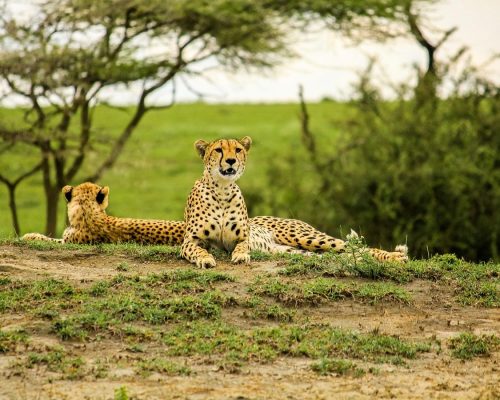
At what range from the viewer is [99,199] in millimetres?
9078

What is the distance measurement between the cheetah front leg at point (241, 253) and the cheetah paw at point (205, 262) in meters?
0.22

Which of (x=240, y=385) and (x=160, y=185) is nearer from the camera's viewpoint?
(x=240, y=385)

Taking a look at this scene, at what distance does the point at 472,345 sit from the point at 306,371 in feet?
3.67

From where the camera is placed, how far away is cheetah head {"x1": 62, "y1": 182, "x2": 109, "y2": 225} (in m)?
8.92

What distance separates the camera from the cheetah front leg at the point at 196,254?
304 inches

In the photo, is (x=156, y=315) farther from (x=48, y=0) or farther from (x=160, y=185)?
(x=160, y=185)

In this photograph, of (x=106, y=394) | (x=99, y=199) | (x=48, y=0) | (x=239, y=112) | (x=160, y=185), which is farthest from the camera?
(x=239, y=112)

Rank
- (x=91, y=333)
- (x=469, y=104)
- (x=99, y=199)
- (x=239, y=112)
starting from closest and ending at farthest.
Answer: (x=91, y=333) < (x=99, y=199) < (x=469, y=104) < (x=239, y=112)

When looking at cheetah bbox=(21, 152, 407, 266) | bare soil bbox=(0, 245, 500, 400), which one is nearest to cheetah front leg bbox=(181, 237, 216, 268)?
bare soil bbox=(0, 245, 500, 400)

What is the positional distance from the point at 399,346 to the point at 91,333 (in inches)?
67.0

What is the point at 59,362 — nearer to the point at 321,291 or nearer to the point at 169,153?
the point at 321,291

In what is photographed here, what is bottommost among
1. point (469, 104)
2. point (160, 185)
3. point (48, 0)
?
point (160, 185)

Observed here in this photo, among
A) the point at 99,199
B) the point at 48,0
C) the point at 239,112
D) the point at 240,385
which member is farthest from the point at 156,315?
the point at 239,112

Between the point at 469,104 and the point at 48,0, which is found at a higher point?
the point at 48,0
